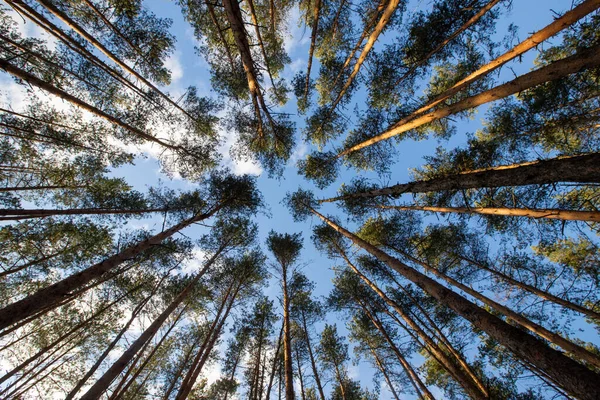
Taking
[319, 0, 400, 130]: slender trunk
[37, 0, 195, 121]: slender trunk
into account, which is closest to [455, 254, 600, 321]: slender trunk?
[319, 0, 400, 130]: slender trunk

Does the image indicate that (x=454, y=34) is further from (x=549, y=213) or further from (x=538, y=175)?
(x=538, y=175)

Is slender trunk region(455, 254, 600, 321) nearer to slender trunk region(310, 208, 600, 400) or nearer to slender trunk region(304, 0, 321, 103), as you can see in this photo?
slender trunk region(310, 208, 600, 400)

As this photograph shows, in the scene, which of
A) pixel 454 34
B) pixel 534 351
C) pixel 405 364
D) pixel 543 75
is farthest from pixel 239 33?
pixel 405 364

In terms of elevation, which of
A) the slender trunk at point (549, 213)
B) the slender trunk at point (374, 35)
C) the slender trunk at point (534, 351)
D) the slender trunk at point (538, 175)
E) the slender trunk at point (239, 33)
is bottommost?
the slender trunk at point (534, 351)

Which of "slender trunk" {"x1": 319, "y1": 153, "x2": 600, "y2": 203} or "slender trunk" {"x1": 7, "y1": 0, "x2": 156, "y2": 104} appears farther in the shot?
"slender trunk" {"x1": 7, "y1": 0, "x2": 156, "y2": 104}

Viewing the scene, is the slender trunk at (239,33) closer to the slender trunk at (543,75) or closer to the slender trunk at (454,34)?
the slender trunk at (543,75)

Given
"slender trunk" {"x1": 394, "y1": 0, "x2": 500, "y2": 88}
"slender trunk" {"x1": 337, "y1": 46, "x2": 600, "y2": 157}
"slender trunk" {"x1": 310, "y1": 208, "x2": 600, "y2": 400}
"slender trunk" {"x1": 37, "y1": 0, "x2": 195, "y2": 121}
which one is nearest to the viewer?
"slender trunk" {"x1": 310, "y1": 208, "x2": 600, "y2": 400}

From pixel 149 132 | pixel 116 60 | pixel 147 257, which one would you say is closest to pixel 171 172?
pixel 149 132

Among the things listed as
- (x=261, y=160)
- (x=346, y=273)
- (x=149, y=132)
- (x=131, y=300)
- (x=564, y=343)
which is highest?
(x=261, y=160)

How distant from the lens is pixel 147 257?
10555 mm

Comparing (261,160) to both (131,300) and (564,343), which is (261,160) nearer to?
(131,300)

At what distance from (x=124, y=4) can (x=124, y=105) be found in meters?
3.85

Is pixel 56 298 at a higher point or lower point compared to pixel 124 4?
lower

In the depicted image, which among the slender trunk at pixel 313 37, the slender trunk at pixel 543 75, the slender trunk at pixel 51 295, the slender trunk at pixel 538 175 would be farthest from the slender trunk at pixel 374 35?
the slender trunk at pixel 51 295
